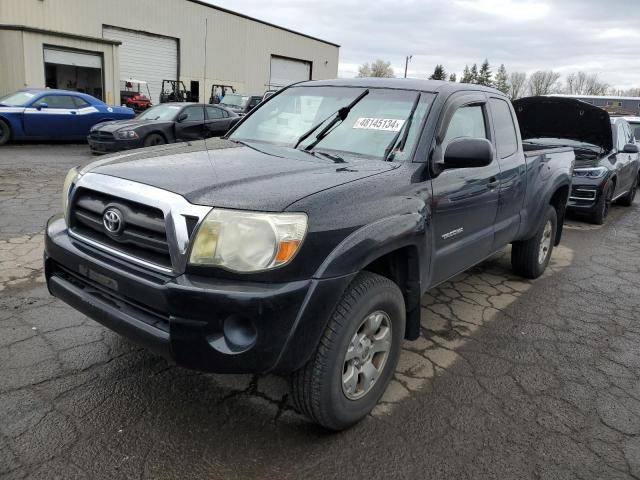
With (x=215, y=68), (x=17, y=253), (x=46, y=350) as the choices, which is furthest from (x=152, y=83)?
(x=46, y=350)

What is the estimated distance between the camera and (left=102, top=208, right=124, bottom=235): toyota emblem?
2.40m

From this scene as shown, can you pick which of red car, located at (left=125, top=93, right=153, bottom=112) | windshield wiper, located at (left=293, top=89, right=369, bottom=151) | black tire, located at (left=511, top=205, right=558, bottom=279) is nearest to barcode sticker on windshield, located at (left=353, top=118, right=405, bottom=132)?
windshield wiper, located at (left=293, top=89, right=369, bottom=151)

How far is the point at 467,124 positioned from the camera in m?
3.71

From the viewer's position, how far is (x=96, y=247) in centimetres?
256

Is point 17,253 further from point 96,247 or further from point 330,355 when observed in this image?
point 330,355

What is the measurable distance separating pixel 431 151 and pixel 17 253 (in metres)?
4.25

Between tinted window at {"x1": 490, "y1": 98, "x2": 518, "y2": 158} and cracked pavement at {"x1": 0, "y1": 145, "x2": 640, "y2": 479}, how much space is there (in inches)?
54.7

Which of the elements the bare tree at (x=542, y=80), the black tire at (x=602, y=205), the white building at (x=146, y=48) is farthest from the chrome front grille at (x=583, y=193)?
the bare tree at (x=542, y=80)

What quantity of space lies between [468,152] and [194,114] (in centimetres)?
1145

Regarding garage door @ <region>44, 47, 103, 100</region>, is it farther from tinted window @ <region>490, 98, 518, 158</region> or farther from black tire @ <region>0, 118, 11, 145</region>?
tinted window @ <region>490, 98, 518, 158</region>

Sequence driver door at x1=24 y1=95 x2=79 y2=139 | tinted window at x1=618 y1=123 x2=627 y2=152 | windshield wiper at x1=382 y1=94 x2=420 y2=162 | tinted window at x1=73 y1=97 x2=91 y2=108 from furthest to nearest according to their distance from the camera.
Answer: tinted window at x1=73 y1=97 x2=91 y2=108 → driver door at x1=24 y1=95 x2=79 y2=139 → tinted window at x1=618 y1=123 x2=627 y2=152 → windshield wiper at x1=382 y1=94 x2=420 y2=162

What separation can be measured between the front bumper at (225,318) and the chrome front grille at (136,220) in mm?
89

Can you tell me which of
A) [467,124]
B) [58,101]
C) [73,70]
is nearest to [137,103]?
[73,70]

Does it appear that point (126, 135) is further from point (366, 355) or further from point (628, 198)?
point (628, 198)
